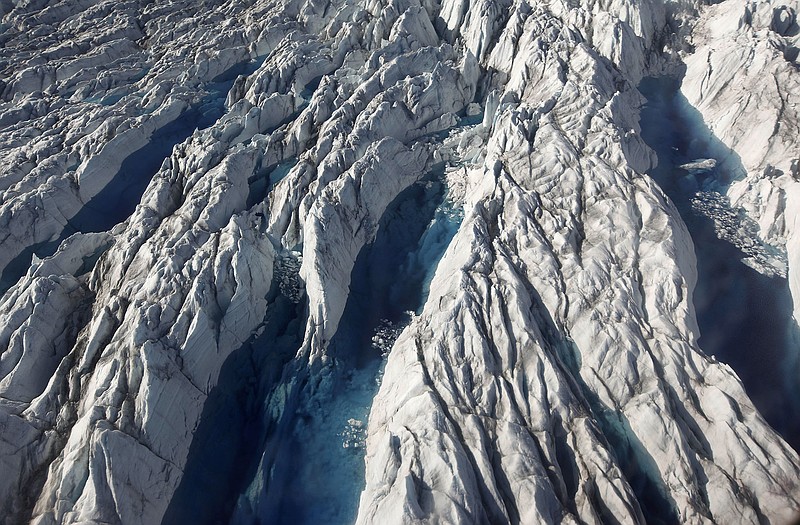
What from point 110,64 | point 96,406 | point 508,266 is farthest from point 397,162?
point 110,64

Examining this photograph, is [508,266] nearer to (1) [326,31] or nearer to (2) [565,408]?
(2) [565,408]

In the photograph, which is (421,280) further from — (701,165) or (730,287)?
(701,165)

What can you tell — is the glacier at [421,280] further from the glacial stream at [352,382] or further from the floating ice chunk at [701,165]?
the floating ice chunk at [701,165]

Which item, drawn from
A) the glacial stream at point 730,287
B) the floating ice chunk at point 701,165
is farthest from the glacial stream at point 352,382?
the floating ice chunk at point 701,165

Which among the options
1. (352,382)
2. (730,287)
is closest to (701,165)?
(730,287)

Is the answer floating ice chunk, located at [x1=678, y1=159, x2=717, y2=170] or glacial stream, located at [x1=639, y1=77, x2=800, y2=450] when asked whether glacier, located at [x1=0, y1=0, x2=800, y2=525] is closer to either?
glacial stream, located at [x1=639, y1=77, x2=800, y2=450]

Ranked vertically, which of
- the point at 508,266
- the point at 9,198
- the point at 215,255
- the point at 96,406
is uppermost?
the point at 9,198
